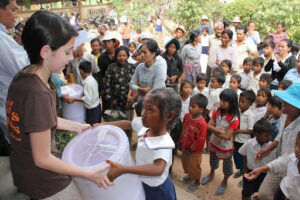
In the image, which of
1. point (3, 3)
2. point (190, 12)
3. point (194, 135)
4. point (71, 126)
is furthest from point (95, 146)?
point (190, 12)

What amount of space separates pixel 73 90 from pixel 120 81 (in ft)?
2.63

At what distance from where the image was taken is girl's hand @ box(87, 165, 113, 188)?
1.18 metres

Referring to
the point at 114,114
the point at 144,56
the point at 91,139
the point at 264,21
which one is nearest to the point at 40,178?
the point at 91,139

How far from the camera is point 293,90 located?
1.94 meters

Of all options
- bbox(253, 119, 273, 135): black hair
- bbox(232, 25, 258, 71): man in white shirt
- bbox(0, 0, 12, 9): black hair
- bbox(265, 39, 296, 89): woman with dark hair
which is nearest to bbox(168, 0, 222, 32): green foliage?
bbox(232, 25, 258, 71): man in white shirt

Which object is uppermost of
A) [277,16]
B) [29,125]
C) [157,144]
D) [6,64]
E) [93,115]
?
[277,16]

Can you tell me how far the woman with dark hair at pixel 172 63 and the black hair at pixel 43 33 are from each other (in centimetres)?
336

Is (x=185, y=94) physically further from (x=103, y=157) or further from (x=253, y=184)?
(x=103, y=157)

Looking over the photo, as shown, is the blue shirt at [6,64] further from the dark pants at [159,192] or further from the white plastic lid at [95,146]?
the dark pants at [159,192]

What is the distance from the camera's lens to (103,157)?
141 cm

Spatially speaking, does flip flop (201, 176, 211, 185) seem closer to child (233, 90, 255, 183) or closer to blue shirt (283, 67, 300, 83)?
child (233, 90, 255, 183)

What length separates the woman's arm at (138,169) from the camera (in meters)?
1.22

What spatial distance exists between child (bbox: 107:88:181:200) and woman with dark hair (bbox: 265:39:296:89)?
10.5 ft

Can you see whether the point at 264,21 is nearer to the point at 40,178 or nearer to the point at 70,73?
the point at 70,73
